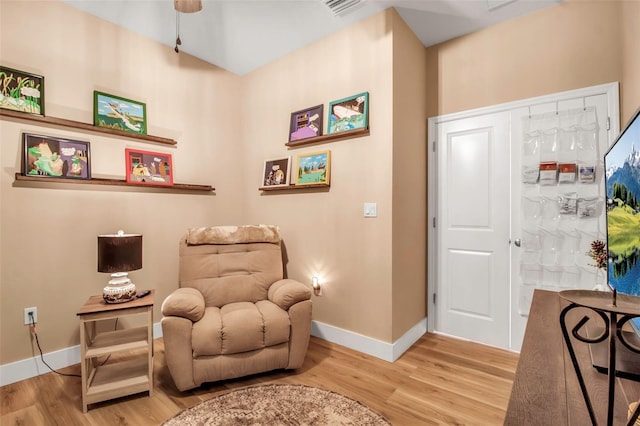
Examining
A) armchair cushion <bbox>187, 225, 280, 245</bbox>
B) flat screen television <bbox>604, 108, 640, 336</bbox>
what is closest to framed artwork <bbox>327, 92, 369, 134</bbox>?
armchair cushion <bbox>187, 225, 280, 245</bbox>

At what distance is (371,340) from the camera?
246 cm

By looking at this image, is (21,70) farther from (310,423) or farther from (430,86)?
(430,86)

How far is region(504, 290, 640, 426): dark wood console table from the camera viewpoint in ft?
2.27

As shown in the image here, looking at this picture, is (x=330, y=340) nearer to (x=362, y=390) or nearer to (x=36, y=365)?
(x=362, y=390)

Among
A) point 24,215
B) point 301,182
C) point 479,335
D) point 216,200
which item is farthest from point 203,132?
point 479,335

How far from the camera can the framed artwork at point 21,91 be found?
81.0 inches

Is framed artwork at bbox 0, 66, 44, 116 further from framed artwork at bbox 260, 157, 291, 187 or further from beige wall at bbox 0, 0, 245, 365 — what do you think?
framed artwork at bbox 260, 157, 291, 187

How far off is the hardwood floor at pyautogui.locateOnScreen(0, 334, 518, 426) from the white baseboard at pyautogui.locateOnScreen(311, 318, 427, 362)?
0.18 ft

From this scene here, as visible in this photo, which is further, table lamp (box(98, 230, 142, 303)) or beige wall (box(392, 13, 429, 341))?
beige wall (box(392, 13, 429, 341))

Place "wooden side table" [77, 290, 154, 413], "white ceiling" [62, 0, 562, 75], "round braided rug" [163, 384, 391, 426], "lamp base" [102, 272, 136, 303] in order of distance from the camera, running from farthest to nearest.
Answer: "white ceiling" [62, 0, 562, 75], "lamp base" [102, 272, 136, 303], "wooden side table" [77, 290, 154, 413], "round braided rug" [163, 384, 391, 426]

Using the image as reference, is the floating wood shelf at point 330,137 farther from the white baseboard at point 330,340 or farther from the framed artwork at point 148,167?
the white baseboard at point 330,340

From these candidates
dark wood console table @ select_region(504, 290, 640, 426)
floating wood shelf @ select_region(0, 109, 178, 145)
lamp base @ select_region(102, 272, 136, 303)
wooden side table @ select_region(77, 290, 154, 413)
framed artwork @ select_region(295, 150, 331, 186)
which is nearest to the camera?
dark wood console table @ select_region(504, 290, 640, 426)

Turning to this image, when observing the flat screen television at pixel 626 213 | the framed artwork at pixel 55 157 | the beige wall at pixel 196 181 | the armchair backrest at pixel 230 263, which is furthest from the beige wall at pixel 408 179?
the framed artwork at pixel 55 157

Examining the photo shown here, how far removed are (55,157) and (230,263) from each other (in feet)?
4.88
